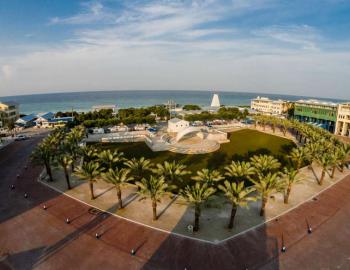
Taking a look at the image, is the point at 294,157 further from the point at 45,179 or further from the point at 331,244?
the point at 45,179

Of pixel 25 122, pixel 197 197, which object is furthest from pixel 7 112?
pixel 197 197

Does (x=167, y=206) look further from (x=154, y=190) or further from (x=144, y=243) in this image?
(x=144, y=243)

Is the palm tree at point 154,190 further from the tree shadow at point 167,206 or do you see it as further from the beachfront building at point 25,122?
the beachfront building at point 25,122

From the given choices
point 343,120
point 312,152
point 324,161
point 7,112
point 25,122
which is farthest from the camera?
point 7,112

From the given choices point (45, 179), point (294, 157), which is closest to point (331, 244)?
point (294, 157)

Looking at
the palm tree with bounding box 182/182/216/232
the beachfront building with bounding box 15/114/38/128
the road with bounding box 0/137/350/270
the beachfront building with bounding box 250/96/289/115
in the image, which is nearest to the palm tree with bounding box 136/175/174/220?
the palm tree with bounding box 182/182/216/232

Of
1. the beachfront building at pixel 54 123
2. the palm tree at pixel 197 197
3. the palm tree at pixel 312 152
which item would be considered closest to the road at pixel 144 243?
the palm tree at pixel 197 197
